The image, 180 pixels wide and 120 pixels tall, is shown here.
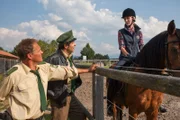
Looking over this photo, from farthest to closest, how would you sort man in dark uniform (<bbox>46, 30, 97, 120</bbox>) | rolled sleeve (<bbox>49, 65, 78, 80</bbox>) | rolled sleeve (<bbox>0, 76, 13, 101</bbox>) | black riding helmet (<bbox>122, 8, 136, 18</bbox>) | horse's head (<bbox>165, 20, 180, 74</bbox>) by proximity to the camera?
black riding helmet (<bbox>122, 8, 136, 18</bbox>)
man in dark uniform (<bbox>46, 30, 97, 120</bbox>)
horse's head (<bbox>165, 20, 180, 74</bbox>)
rolled sleeve (<bbox>49, 65, 78, 80</bbox>)
rolled sleeve (<bbox>0, 76, 13, 101</bbox>)

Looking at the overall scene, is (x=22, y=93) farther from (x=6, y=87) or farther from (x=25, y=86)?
(x=6, y=87)

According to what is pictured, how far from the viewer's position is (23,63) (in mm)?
3088

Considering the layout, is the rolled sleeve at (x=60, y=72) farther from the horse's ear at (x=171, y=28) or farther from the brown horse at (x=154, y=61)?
the horse's ear at (x=171, y=28)

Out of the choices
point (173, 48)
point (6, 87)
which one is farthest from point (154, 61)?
point (6, 87)

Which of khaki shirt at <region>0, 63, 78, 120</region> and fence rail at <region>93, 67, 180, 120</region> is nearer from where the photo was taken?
fence rail at <region>93, 67, 180, 120</region>

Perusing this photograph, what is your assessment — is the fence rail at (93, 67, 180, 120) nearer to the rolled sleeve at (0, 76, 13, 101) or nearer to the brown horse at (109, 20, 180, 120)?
the rolled sleeve at (0, 76, 13, 101)

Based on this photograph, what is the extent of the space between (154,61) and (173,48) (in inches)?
16.8

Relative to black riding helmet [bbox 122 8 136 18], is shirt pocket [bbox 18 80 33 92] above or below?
below

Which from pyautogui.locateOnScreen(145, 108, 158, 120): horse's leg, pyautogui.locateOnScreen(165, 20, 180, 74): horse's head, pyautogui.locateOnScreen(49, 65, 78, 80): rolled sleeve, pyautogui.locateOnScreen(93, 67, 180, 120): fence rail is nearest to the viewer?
Answer: pyautogui.locateOnScreen(93, 67, 180, 120): fence rail

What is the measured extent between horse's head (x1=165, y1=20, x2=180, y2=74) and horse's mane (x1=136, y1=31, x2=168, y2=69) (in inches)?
5.0

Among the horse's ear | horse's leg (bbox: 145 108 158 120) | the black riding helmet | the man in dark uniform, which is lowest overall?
horse's leg (bbox: 145 108 158 120)

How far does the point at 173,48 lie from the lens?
4.00 m

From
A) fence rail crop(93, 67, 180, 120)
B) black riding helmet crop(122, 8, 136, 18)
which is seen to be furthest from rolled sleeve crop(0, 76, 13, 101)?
black riding helmet crop(122, 8, 136, 18)

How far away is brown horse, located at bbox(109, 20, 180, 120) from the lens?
402 cm
